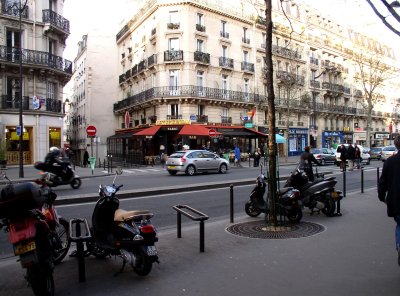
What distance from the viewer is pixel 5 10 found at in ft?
91.7

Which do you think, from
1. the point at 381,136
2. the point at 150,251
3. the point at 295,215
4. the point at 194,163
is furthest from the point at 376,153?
the point at 150,251

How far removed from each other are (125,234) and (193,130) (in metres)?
29.1

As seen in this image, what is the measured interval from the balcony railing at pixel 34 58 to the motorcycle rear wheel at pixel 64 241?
80.0ft

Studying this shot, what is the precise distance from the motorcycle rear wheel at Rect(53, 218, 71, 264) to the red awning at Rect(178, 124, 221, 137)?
27024 millimetres

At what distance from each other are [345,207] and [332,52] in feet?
162

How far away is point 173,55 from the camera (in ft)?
118

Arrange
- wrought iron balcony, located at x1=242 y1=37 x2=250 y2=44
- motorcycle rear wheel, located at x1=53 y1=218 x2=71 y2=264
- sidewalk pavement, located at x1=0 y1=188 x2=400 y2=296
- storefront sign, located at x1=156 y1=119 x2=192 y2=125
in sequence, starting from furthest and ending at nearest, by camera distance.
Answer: wrought iron balcony, located at x1=242 y1=37 x2=250 y2=44 → storefront sign, located at x1=156 y1=119 x2=192 y2=125 → motorcycle rear wheel, located at x1=53 y1=218 x2=71 y2=264 → sidewalk pavement, located at x1=0 y1=188 x2=400 y2=296

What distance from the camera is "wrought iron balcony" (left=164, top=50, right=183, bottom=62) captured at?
35.6 m

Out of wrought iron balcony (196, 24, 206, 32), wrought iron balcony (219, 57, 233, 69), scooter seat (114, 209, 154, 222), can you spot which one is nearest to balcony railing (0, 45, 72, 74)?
wrought iron balcony (196, 24, 206, 32)

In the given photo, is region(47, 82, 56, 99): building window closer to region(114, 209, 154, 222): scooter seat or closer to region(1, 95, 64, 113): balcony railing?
region(1, 95, 64, 113): balcony railing

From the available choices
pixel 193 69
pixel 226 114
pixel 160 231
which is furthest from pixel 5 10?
pixel 160 231

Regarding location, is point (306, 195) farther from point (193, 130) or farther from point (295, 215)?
point (193, 130)

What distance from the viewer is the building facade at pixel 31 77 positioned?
27703 mm

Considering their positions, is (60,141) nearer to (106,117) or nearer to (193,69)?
(193,69)
